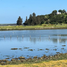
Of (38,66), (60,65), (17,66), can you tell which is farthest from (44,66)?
(17,66)

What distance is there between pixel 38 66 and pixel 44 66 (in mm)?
678

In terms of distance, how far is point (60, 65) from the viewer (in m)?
18.3

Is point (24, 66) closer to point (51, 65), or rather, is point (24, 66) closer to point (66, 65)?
point (51, 65)

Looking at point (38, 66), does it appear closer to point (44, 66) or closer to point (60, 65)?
point (44, 66)

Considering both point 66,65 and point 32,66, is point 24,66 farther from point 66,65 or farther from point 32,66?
point 66,65

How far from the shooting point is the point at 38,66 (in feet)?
59.5

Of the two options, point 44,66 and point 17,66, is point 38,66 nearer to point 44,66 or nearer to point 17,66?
point 44,66

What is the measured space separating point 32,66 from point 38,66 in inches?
26.9

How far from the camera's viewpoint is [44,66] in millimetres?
18156

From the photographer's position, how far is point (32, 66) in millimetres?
18016

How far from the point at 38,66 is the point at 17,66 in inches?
94.4

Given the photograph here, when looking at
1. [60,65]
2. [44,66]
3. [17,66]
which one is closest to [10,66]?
[17,66]

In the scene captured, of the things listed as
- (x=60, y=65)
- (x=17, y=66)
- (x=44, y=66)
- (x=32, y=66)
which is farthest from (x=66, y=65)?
(x=17, y=66)

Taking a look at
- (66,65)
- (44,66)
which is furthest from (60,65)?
(44,66)
